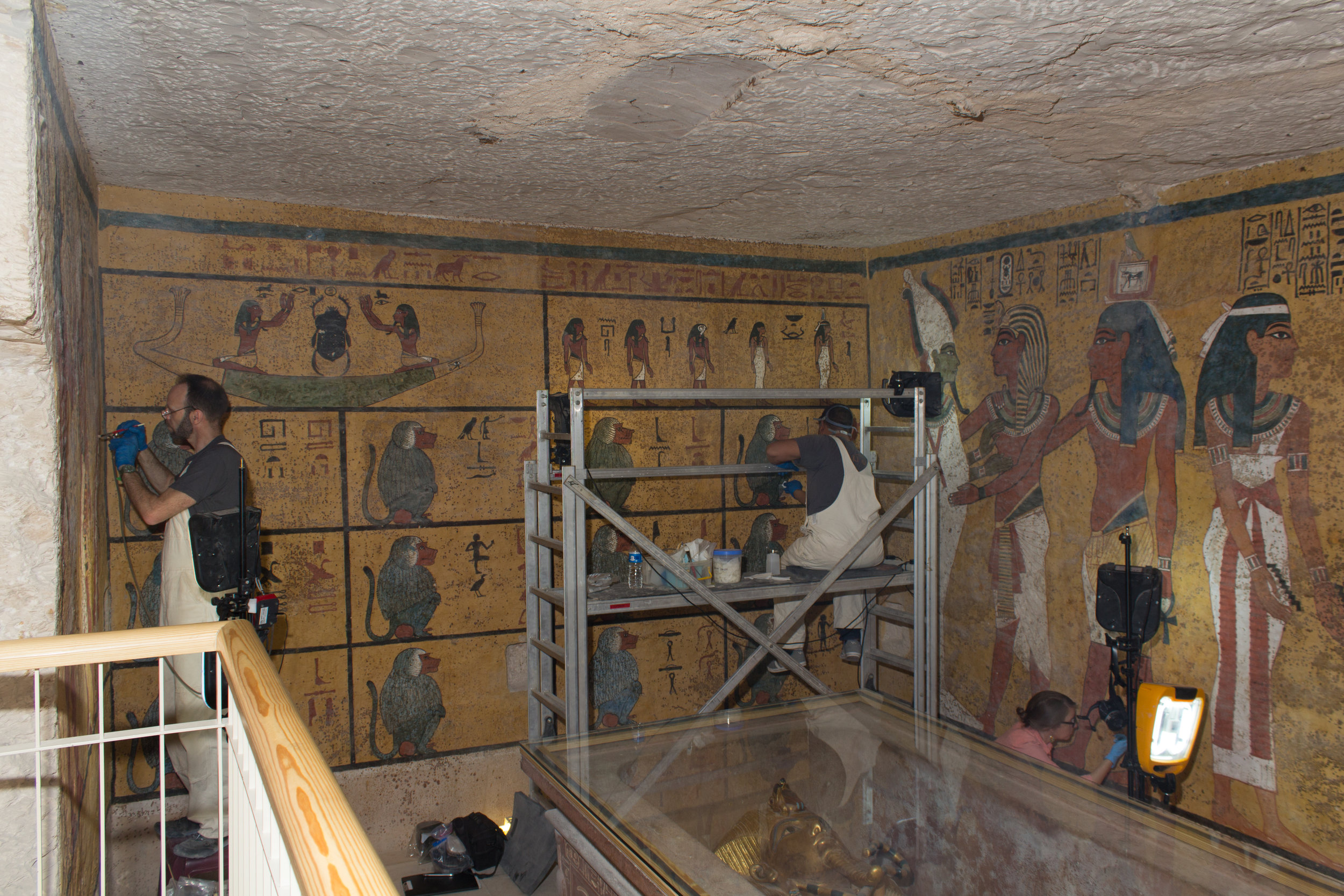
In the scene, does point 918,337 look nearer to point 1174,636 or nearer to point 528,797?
point 1174,636

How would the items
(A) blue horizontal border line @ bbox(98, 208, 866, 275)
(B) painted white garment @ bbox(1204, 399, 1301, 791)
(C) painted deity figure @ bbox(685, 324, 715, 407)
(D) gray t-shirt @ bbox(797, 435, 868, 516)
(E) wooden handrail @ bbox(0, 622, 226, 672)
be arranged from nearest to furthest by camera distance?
(E) wooden handrail @ bbox(0, 622, 226, 672)
(B) painted white garment @ bbox(1204, 399, 1301, 791)
(A) blue horizontal border line @ bbox(98, 208, 866, 275)
(D) gray t-shirt @ bbox(797, 435, 868, 516)
(C) painted deity figure @ bbox(685, 324, 715, 407)

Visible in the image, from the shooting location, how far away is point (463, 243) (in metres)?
4.15

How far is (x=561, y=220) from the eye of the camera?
167 inches

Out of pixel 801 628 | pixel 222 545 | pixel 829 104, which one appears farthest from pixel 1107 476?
pixel 222 545

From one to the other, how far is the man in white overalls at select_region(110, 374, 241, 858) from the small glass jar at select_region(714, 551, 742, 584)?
6.83ft

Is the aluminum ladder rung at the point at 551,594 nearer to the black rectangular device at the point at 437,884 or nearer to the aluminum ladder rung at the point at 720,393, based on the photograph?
the aluminum ladder rung at the point at 720,393

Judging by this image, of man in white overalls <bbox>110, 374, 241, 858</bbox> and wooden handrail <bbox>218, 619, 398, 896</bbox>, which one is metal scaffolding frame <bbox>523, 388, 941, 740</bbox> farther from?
wooden handrail <bbox>218, 619, 398, 896</bbox>

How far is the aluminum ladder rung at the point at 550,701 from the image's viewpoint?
3936 mm

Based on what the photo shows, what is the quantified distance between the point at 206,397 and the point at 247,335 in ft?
1.39

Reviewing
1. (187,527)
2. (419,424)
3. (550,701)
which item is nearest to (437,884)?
(550,701)

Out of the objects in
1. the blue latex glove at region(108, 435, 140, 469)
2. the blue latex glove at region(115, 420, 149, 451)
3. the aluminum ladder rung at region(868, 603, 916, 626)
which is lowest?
the aluminum ladder rung at region(868, 603, 916, 626)

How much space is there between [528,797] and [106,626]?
74.4 inches

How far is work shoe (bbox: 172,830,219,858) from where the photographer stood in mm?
3320

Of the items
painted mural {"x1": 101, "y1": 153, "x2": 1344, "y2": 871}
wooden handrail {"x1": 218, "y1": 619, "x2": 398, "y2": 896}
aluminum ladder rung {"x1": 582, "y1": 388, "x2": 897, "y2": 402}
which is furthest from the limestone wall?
aluminum ladder rung {"x1": 582, "y1": 388, "x2": 897, "y2": 402}
